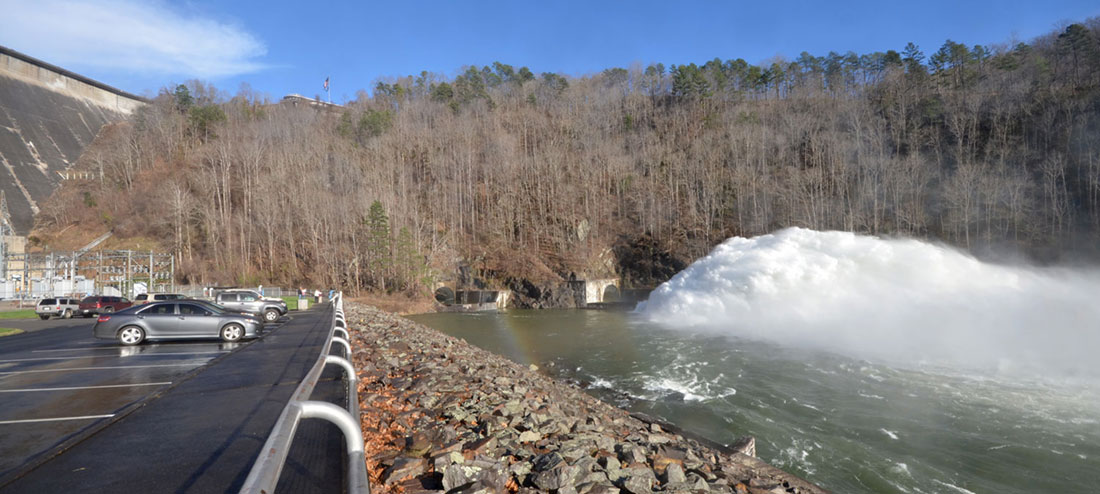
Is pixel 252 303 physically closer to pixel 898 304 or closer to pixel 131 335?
pixel 131 335

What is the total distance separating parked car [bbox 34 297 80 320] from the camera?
30062 millimetres

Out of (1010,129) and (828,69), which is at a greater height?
(828,69)

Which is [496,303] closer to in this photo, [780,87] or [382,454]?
[382,454]

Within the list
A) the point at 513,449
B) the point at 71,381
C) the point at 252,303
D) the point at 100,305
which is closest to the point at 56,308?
the point at 100,305

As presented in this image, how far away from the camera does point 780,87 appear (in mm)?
103438

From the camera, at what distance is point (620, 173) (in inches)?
3359

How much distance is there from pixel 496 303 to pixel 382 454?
5248cm

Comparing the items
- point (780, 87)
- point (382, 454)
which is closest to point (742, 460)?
point (382, 454)

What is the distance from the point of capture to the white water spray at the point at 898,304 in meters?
17.8

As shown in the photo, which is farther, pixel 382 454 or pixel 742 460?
pixel 742 460

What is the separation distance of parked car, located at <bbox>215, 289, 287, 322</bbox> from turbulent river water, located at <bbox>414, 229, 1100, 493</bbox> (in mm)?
11125

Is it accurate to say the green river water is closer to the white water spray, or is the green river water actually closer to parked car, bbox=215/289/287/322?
the white water spray

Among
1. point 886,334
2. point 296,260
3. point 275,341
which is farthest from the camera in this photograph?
point 296,260

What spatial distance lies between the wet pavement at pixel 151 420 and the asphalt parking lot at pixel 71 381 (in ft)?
0.09
